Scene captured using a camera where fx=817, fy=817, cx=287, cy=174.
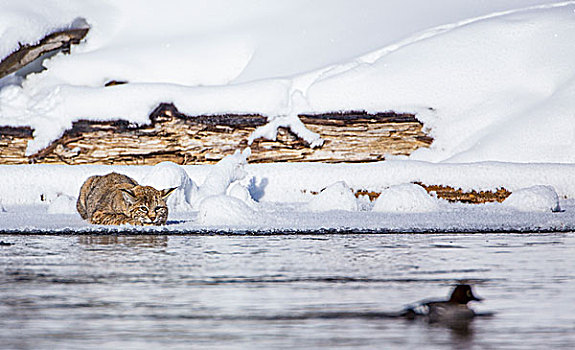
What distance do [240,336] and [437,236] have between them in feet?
7.50

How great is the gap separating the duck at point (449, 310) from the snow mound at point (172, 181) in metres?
4.36

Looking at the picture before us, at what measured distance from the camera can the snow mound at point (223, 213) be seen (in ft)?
13.5

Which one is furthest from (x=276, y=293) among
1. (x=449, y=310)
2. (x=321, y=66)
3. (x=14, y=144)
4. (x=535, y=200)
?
(x=14, y=144)

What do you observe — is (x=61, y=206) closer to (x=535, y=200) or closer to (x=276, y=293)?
(x=535, y=200)

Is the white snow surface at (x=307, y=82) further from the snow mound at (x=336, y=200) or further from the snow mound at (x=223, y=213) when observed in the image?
the snow mound at (x=223, y=213)

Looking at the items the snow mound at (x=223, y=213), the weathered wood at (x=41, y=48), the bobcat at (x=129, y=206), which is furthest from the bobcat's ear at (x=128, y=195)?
the weathered wood at (x=41, y=48)

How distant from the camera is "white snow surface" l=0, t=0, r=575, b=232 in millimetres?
6297

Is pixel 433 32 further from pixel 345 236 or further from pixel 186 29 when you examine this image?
pixel 345 236

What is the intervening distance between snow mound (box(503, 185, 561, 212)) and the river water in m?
2.03

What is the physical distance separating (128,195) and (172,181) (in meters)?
1.39

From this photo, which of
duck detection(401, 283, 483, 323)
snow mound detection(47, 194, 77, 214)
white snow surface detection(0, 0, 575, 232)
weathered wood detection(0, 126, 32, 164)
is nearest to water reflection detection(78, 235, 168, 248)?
duck detection(401, 283, 483, 323)

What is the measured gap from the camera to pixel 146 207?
436 cm

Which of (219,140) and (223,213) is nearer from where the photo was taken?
(223,213)

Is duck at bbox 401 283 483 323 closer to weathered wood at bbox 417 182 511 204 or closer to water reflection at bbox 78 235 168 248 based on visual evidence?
water reflection at bbox 78 235 168 248
